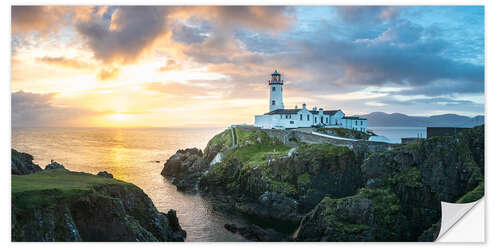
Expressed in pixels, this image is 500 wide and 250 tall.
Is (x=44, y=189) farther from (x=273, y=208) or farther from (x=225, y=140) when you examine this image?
(x=225, y=140)

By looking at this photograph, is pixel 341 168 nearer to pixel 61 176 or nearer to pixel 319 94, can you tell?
pixel 319 94

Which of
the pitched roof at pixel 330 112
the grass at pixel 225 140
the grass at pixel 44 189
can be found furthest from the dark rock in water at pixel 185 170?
the pitched roof at pixel 330 112

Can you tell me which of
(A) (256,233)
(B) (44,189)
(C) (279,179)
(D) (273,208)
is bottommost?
(A) (256,233)

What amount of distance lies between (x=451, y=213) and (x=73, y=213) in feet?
41.5

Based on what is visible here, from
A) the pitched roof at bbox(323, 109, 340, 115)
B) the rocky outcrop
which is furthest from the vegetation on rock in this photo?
the rocky outcrop

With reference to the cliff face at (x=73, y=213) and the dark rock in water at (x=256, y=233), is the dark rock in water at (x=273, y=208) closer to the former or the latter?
the dark rock in water at (x=256, y=233)

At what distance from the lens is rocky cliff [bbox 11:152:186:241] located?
29.6 ft

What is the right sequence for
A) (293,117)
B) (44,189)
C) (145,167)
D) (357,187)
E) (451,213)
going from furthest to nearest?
(145,167), (293,117), (357,187), (451,213), (44,189)

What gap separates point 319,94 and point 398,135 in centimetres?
564

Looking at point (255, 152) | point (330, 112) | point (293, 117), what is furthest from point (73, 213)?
point (330, 112)

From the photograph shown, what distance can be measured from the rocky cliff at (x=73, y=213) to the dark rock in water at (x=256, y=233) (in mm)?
4205

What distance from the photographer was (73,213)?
9.60 metres

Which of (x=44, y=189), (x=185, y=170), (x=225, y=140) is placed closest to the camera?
(x=44, y=189)

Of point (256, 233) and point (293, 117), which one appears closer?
point (256, 233)
